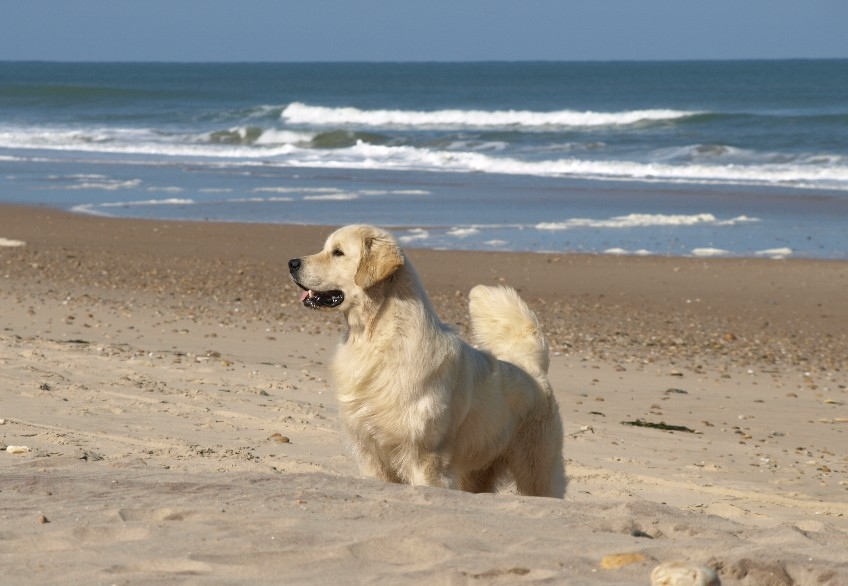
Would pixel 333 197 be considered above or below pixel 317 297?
below

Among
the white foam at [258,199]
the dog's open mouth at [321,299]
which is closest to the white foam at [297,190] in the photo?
the white foam at [258,199]

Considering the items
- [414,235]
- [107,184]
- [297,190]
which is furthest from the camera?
[107,184]

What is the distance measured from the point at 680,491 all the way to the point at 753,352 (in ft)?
16.4

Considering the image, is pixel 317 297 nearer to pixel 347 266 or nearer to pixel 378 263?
pixel 347 266

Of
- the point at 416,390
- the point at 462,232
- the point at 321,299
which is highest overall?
the point at 321,299

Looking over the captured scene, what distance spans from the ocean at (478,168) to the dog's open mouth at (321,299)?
1169 centimetres

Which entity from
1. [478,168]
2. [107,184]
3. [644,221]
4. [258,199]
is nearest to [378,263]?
[644,221]

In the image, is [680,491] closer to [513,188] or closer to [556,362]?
[556,362]

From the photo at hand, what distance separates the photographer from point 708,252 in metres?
17.4

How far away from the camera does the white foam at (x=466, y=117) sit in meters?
53.0

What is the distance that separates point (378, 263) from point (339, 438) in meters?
1.99

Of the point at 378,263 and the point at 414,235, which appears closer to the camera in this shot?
the point at 378,263

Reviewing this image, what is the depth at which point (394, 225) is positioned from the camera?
20016 mm

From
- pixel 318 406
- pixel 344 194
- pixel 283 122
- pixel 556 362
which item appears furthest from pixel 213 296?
pixel 283 122
